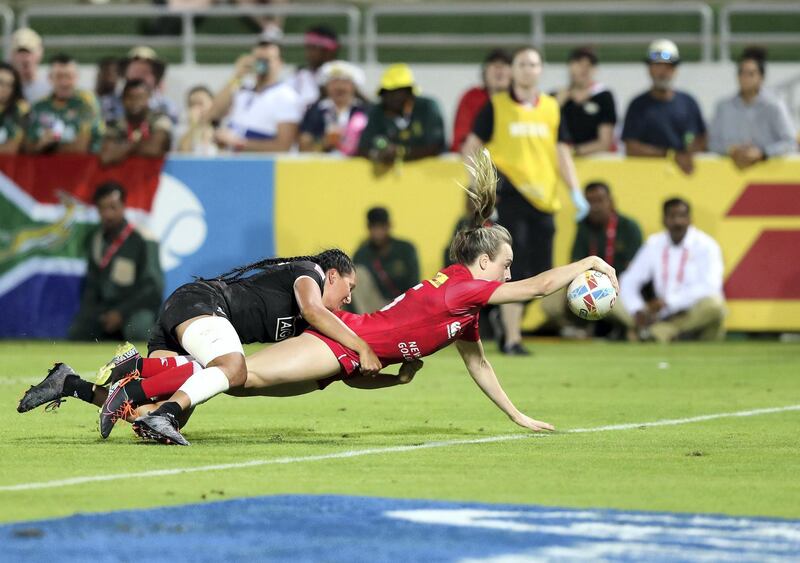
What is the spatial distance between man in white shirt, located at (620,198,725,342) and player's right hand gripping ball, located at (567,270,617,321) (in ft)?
28.6

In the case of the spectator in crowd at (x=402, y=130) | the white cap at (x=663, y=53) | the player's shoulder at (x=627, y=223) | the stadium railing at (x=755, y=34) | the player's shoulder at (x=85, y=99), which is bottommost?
the player's shoulder at (x=627, y=223)

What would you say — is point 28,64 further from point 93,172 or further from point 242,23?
point 242,23

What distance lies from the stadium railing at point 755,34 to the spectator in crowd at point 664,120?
4767 mm

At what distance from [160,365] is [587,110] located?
10.5m

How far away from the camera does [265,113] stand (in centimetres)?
1980

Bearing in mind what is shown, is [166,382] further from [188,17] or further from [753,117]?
[188,17]

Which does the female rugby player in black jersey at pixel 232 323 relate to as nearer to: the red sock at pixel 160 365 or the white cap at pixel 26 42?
the red sock at pixel 160 365

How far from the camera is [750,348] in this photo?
1734 centimetres

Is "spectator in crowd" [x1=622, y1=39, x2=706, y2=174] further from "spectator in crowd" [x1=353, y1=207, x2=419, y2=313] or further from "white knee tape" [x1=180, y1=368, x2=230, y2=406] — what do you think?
"white knee tape" [x1=180, y1=368, x2=230, y2=406]

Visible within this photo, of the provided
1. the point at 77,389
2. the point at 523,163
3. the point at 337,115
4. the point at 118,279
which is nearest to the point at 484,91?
the point at 337,115

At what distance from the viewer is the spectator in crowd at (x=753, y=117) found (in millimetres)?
18703

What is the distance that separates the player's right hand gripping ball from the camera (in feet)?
29.9

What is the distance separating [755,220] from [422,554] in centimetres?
1324

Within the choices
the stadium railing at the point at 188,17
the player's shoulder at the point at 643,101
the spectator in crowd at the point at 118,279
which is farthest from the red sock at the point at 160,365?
the stadium railing at the point at 188,17
